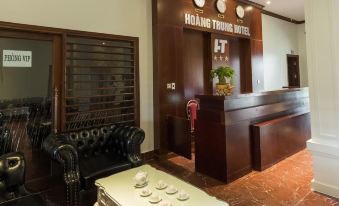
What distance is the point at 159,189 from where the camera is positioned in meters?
1.97

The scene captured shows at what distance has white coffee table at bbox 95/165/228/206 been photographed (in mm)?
1773

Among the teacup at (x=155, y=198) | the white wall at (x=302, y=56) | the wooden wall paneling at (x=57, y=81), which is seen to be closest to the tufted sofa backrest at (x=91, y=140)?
the wooden wall paneling at (x=57, y=81)

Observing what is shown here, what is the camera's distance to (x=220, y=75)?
3.42m

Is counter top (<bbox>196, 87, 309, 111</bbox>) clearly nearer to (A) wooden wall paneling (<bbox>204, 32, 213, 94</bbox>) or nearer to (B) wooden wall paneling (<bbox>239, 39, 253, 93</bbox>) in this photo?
(A) wooden wall paneling (<bbox>204, 32, 213, 94</bbox>)

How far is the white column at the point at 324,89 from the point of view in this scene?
8.61 feet

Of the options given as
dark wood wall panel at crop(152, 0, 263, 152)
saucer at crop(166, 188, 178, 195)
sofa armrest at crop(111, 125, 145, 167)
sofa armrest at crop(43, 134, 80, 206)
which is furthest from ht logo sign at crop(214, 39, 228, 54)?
saucer at crop(166, 188, 178, 195)

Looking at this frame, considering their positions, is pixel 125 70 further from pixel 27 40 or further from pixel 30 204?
pixel 30 204

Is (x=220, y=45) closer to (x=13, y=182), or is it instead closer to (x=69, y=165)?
(x=69, y=165)

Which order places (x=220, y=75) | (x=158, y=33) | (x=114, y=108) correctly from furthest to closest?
(x=158, y=33), (x=114, y=108), (x=220, y=75)

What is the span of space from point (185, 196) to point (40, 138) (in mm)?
2410

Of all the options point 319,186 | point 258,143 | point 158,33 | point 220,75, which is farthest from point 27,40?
point 319,186

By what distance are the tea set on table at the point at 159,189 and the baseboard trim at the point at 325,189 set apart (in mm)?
1999

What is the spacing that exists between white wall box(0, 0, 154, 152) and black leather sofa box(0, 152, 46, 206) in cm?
184

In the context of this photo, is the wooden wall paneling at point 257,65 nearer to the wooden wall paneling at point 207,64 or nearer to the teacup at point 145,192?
the wooden wall paneling at point 207,64
